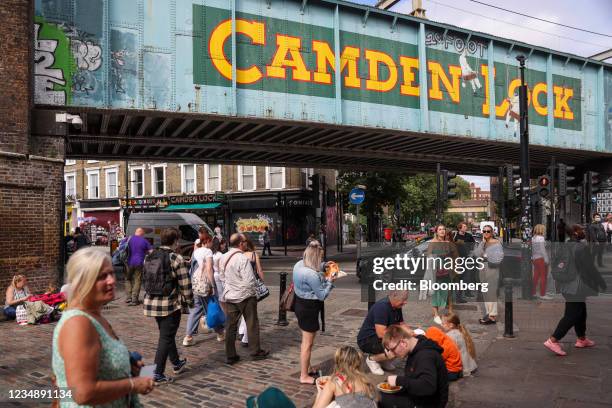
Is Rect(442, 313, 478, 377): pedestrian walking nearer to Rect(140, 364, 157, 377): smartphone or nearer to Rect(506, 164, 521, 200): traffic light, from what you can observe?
Rect(140, 364, 157, 377): smartphone

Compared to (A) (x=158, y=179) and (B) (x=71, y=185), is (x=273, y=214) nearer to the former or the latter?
(A) (x=158, y=179)

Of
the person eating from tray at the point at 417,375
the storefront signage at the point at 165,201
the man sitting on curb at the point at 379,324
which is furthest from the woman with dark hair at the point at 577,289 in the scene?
the storefront signage at the point at 165,201

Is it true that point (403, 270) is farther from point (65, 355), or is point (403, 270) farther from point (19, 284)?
point (65, 355)

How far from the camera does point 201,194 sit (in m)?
37.4

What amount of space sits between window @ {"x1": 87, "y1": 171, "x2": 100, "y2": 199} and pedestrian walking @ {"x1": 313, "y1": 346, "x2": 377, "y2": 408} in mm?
43847

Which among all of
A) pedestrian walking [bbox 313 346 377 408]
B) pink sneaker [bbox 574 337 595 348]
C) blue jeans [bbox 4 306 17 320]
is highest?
pedestrian walking [bbox 313 346 377 408]

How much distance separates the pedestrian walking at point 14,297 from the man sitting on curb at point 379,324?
24.0ft

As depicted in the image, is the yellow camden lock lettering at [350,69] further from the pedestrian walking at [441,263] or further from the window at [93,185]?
the window at [93,185]

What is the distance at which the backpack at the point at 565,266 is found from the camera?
6.95m

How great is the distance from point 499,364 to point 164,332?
4.47 m

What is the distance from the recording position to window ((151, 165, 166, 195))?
40188 mm

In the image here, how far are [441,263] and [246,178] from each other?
27.9 metres

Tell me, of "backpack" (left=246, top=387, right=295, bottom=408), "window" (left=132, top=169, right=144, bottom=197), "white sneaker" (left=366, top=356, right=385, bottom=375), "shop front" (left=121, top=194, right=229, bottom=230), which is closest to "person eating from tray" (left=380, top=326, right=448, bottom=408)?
"backpack" (left=246, top=387, right=295, bottom=408)


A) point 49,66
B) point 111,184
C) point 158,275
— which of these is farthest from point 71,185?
point 158,275
